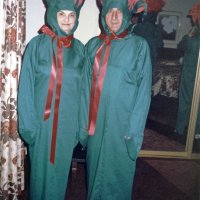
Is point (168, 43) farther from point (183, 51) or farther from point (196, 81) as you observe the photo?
point (196, 81)

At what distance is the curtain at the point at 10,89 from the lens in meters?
2.00

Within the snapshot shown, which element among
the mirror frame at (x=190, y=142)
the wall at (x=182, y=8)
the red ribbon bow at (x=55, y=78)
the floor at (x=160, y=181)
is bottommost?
the floor at (x=160, y=181)

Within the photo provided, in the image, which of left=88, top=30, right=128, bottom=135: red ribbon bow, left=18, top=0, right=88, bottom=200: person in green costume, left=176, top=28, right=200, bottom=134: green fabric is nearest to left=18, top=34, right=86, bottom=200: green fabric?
left=18, top=0, right=88, bottom=200: person in green costume

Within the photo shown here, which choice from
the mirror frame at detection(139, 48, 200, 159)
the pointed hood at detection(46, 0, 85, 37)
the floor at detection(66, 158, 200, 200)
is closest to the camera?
the pointed hood at detection(46, 0, 85, 37)

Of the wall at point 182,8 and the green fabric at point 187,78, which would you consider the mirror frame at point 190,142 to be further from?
the wall at point 182,8

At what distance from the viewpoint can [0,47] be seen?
2.02m

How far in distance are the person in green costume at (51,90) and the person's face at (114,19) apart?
0.23 meters

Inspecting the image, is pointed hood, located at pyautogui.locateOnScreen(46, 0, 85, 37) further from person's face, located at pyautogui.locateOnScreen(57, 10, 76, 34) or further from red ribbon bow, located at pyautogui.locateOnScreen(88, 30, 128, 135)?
red ribbon bow, located at pyautogui.locateOnScreen(88, 30, 128, 135)

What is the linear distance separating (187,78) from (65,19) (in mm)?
1921

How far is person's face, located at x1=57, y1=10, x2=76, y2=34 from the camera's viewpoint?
181cm

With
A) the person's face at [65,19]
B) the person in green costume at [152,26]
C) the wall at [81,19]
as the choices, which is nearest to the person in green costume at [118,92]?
the person's face at [65,19]

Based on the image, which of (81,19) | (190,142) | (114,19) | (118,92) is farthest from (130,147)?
(190,142)

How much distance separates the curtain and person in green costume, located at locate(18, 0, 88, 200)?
0.83 ft

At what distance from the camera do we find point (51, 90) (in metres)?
1.81
